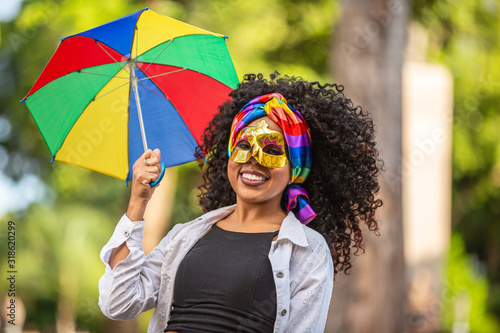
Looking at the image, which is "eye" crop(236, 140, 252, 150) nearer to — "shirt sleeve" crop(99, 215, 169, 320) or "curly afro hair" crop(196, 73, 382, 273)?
"curly afro hair" crop(196, 73, 382, 273)

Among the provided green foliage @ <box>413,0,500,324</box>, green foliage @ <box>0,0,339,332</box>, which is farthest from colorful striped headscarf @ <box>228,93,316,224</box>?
green foliage @ <box>413,0,500,324</box>

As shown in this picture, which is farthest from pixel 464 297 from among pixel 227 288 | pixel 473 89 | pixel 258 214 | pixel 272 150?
pixel 227 288

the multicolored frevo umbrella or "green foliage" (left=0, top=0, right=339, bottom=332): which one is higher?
"green foliage" (left=0, top=0, right=339, bottom=332)

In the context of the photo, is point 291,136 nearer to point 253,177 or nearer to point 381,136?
point 253,177

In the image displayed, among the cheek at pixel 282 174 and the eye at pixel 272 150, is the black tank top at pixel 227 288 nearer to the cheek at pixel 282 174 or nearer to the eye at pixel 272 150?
the cheek at pixel 282 174

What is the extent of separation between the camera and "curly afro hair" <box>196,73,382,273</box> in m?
3.30

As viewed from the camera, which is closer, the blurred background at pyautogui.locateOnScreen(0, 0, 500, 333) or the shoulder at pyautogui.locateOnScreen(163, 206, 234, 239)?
the shoulder at pyautogui.locateOnScreen(163, 206, 234, 239)

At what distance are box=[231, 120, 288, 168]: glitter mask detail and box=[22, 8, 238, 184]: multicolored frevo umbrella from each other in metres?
0.54

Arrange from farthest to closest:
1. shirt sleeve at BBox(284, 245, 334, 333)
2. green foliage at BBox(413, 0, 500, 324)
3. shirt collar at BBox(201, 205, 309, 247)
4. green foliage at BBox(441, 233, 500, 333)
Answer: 1. green foliage at BBox(441, 233, 500, 333)
2. green foliage at BBox(413, 0, 500, 324)
3. shirt collar at BBox(201, 205, 309, 247)
4. shirt sleeve at BBox(284, 245, 334, 333)

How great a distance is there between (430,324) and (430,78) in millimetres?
4134

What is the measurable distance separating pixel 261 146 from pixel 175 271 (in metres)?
0.67

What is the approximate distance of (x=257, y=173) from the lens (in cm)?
304

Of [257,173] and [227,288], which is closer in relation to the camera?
[227,288]

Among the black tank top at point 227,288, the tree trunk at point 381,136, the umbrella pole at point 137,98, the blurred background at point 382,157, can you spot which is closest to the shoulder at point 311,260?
the black tank top at point 227,288
